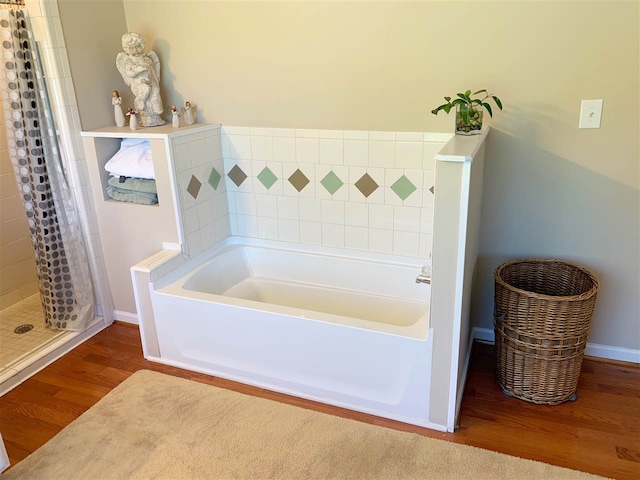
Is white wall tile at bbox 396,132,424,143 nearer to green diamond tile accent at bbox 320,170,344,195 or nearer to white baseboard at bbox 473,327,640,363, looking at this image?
green diamond tile accent at bbox 320,170,344,195

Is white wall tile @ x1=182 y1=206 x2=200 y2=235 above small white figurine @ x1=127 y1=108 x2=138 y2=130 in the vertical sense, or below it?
below

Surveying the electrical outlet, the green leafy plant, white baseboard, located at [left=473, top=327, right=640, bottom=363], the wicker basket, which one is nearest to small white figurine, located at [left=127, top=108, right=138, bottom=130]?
the green leafy plant

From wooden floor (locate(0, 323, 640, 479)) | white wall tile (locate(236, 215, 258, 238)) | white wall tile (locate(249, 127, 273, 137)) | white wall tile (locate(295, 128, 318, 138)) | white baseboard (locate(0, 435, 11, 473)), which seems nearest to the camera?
white baseboard (locate(0, 435, 11, 473))

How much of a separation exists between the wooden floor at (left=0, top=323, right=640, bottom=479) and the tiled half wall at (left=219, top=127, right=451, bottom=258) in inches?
30.8

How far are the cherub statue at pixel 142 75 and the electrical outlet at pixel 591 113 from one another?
2057mm

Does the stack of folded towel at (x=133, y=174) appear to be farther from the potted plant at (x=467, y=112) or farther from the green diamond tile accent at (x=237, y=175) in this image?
the potted plant at (x=467, y=112)

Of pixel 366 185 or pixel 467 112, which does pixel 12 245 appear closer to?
pixel 366 185

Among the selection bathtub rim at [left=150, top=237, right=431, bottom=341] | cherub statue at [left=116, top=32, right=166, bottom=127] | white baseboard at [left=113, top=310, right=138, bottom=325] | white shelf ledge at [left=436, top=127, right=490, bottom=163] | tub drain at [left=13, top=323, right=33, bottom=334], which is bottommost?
tub drain at [left=13, top=323, right=33, bottom=334]

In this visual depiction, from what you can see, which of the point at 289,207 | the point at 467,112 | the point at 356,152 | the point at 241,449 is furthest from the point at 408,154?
the point at 241,449

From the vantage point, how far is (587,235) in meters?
2.29

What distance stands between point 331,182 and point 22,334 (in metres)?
1.91

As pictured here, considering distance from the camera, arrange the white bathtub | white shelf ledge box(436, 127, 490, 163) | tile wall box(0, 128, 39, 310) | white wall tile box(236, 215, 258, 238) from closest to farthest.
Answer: white shelf ledge box(436, 127, 490, 163) < the white bathtub < white wall tile box(236, 215, 258, 238) < tile wall box(0, 128, 39, 310)

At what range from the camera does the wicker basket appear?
6.55 feet

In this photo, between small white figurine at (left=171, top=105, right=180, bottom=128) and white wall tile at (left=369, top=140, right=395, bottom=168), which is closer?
white wall tile at (left=369, top=140, right=395, bottom=168)
